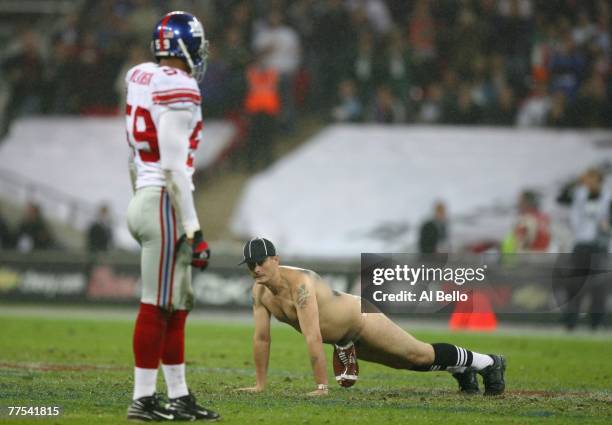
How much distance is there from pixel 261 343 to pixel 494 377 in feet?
6.03

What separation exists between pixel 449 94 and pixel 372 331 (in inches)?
585

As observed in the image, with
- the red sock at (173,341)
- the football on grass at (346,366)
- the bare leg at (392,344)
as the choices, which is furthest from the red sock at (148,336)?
the football on grass at (346,366)

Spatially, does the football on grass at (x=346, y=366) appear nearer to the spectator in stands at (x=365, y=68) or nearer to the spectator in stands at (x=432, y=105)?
the spectator in stands at (x=432, y=105)

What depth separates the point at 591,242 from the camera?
1744cm

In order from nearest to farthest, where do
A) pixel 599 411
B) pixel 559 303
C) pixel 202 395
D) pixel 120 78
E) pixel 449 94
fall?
pixel 599 411, pixel 202 395, pixel 559 303, pixel 449 94, pixel 120 78

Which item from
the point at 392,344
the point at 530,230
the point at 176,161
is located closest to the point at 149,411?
the point at 176,161

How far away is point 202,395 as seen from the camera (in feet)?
29.8

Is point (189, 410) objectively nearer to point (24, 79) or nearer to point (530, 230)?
point (530, 230)

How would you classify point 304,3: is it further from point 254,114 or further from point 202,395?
point 202,395

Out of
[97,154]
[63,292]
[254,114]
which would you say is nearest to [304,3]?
[254,114]

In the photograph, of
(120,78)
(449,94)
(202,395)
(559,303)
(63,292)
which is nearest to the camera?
(202,395)

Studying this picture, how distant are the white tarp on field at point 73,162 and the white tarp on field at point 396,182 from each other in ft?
6.21

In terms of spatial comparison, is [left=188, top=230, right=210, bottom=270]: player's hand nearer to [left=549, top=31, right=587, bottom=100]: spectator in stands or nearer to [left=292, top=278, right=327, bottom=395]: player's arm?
[left=292, top=278, right=327, bottom=395]: player's arm

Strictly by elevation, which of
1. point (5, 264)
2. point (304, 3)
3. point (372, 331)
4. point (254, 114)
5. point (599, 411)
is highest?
point (304, 3)
